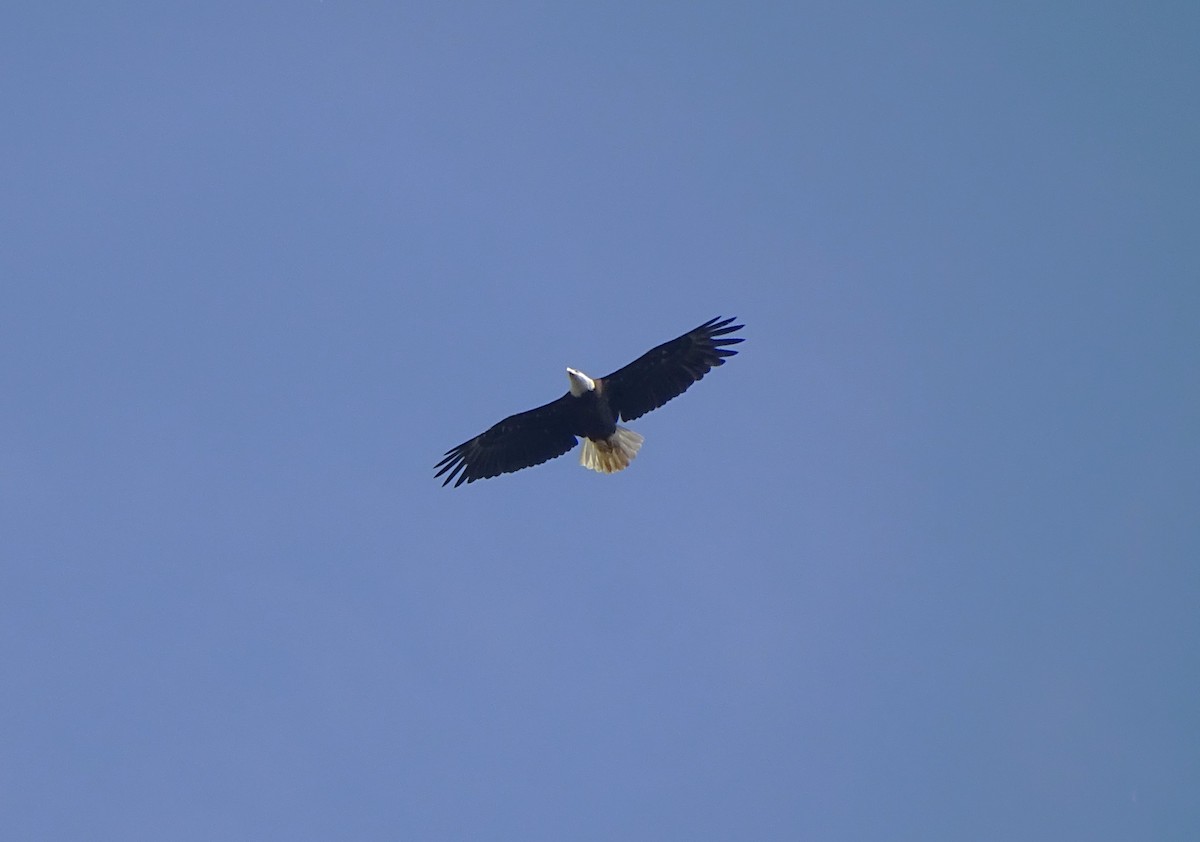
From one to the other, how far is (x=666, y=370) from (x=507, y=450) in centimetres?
196

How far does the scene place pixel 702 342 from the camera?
18484 millimetres

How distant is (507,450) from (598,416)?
3.63ft

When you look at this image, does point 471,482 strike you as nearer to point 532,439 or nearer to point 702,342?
point 532,439

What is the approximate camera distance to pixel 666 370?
61.1ft

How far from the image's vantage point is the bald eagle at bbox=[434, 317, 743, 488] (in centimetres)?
1850

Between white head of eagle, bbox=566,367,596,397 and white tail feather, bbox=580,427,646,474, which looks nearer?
white head of eagle, bbox=566,367,596,397

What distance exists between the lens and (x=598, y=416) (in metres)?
18.8

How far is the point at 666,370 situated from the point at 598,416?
870 mm

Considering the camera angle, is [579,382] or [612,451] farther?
[612,451]

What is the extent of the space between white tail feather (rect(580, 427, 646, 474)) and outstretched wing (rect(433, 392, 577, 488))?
0.26 m

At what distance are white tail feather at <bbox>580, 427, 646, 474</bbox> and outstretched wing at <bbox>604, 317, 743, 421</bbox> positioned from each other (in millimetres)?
474

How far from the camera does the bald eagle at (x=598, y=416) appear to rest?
18.5 m

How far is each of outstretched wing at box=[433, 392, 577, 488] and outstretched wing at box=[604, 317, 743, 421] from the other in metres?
0.78

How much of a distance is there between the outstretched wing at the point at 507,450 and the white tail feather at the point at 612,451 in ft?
0.86
